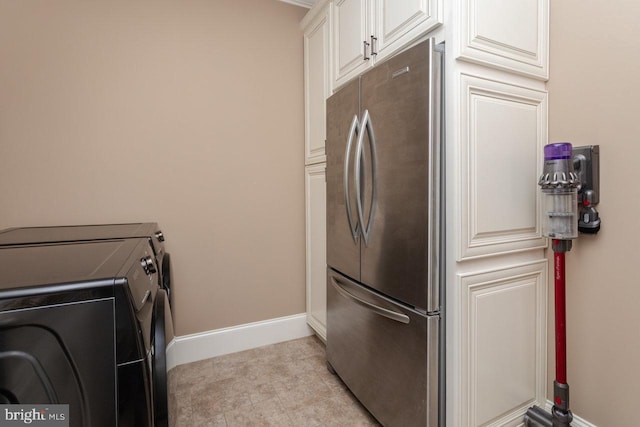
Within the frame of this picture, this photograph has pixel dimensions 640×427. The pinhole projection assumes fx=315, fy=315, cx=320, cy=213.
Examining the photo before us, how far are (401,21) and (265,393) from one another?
205 cm

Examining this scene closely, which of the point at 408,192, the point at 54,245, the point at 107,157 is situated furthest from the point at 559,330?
the point at 107,157

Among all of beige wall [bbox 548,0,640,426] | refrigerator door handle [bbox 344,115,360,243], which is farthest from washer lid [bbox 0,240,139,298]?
beige wall [bbox 548,0,640,426]

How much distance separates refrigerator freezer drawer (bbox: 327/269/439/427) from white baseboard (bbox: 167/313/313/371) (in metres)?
0.62

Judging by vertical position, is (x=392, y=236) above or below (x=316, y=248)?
above

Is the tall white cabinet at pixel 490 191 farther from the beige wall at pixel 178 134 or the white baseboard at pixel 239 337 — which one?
the white baseboard at pixel 239 337

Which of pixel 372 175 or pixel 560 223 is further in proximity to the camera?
pixel 372 175

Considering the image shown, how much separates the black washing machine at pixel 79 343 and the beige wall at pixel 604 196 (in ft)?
5.48

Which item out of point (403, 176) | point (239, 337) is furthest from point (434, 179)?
point (239, 337)

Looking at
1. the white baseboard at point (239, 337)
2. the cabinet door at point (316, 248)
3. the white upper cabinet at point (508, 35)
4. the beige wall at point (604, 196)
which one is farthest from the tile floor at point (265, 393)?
the white upper cabinet at point (508, 35)

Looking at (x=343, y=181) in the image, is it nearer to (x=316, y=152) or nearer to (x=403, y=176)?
(x=403, y=176)

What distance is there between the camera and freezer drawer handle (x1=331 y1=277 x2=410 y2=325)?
1.33m

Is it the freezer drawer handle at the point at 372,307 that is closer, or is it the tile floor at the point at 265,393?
the freezer drawer handle at the point at 372,307

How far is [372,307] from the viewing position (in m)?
1.52

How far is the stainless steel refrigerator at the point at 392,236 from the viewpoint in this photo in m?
1.21
